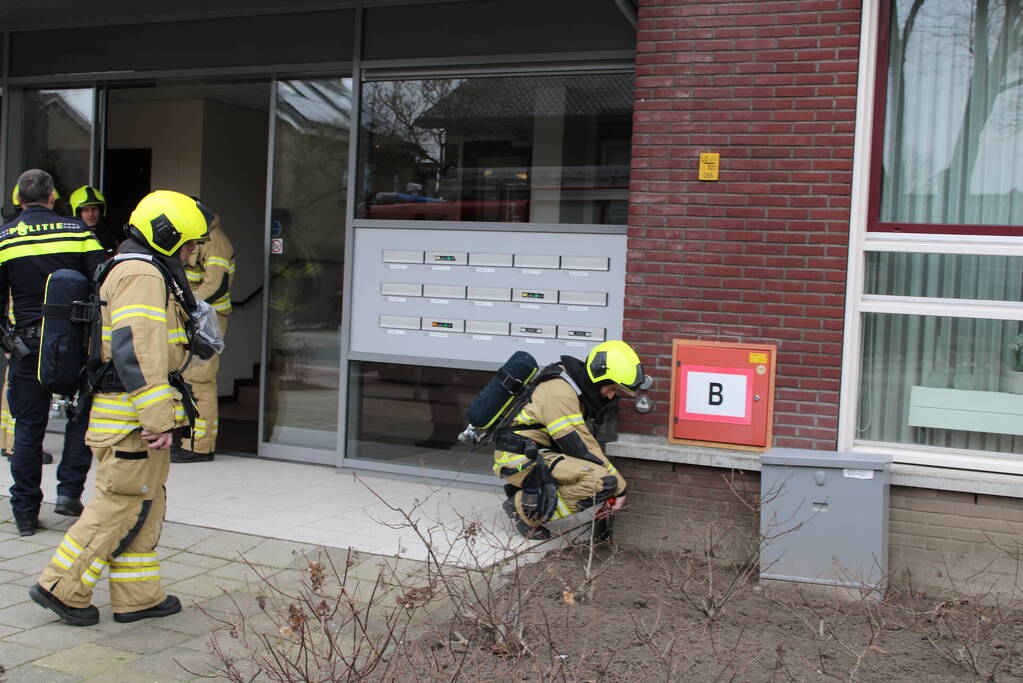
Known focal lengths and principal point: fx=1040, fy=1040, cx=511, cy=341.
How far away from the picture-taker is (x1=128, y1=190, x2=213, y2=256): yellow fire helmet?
4.83 meters

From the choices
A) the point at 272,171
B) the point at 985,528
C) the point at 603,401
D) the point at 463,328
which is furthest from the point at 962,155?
the point at 272,171

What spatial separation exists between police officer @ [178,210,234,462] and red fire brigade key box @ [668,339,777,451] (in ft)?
13.1

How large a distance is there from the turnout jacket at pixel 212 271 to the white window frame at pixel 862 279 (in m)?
4.91

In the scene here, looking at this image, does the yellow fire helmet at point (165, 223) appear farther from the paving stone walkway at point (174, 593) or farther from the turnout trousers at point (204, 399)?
the turnout trousers at point (204, 399)

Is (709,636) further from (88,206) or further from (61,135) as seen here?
(61,135)

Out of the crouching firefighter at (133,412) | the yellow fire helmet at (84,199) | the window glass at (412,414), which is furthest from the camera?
the yellow fire helmet at (84,199)

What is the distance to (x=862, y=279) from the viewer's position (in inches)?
237

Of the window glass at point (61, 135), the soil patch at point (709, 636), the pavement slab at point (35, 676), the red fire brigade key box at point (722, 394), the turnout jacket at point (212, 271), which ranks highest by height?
the window glass at point (61, 135)

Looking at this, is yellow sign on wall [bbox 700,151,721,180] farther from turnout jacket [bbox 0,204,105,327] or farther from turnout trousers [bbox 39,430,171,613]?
turnout jacket [bbox 0,204,105,327]

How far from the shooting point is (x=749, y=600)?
5410mm

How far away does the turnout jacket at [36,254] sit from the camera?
614cm

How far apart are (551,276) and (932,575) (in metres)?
3.23

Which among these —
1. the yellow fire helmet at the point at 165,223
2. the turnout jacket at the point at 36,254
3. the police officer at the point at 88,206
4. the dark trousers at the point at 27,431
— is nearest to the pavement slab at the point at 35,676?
the yellow fire helmet at the point at 165,223

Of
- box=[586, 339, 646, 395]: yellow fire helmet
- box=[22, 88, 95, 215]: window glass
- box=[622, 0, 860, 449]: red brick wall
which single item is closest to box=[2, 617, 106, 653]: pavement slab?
box=[586, 339, 646, 395]: yellow fire helmet
